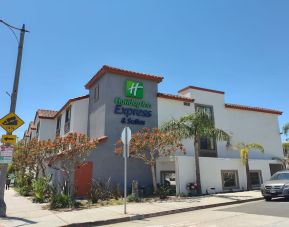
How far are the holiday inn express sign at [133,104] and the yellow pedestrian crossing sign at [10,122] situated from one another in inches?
340

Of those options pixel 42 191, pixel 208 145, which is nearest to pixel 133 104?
pixel 208 145

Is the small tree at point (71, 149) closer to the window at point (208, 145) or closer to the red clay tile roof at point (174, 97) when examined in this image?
the red clay tile roof at point (174, 97)

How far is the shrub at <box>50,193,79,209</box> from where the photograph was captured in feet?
44.8

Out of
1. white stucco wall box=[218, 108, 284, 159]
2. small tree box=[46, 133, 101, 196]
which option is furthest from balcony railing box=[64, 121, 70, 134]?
white stucco wall box=[218, 108, 284, 159]

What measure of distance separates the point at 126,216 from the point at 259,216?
4923mm

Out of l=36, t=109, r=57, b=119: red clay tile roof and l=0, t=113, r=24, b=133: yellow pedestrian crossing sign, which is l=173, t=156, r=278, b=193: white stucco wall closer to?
l=0, t=113, r=24, b=133: yellow pedestrian crossing sign

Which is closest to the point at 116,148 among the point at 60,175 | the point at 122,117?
the point at 122,117

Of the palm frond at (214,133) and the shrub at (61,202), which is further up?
the palm frond at (214,133)

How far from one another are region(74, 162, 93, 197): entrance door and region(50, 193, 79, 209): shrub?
14.2ft

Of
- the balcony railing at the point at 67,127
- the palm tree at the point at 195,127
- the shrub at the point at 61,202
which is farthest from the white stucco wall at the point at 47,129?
the shrub at the point at 61,202

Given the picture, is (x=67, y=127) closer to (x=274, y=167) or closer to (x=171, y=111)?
(x=171, y=111)

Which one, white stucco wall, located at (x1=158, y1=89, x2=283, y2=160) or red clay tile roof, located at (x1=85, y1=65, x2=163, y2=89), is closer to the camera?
red clay tile roof, located at (x1=85, y1=65, x2=163, y2=89)

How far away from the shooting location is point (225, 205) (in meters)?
14.8

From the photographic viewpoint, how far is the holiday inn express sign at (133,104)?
814 inches
